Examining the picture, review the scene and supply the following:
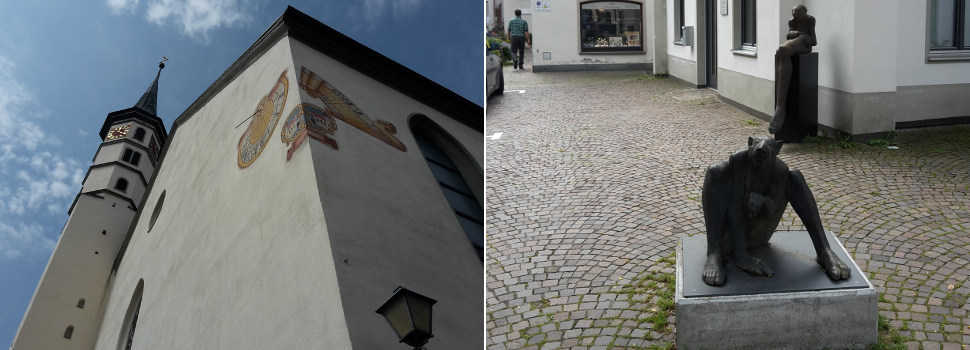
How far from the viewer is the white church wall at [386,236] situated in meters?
7.00

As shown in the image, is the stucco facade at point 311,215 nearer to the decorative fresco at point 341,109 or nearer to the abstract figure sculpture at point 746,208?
the decorative fresco at point 341,109

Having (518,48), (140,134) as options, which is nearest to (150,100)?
(140,134)

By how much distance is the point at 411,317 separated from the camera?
5.31 meters

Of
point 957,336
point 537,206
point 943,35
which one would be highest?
point 943,35

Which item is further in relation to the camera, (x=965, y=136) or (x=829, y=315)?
(x=965, y=136)

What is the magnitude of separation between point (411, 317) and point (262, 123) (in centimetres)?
626

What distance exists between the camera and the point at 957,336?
498cm

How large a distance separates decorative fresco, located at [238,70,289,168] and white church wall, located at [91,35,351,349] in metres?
0.16

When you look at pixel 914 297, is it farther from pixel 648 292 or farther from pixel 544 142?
pixel 544 142

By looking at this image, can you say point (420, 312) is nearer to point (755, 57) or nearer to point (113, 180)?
point (755, 57)

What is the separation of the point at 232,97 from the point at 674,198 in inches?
331

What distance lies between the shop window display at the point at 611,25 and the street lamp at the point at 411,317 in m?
22.7

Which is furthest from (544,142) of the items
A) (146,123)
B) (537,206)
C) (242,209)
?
(146,123)

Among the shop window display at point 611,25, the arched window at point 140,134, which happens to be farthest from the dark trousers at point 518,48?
the arched window at point 140,134
